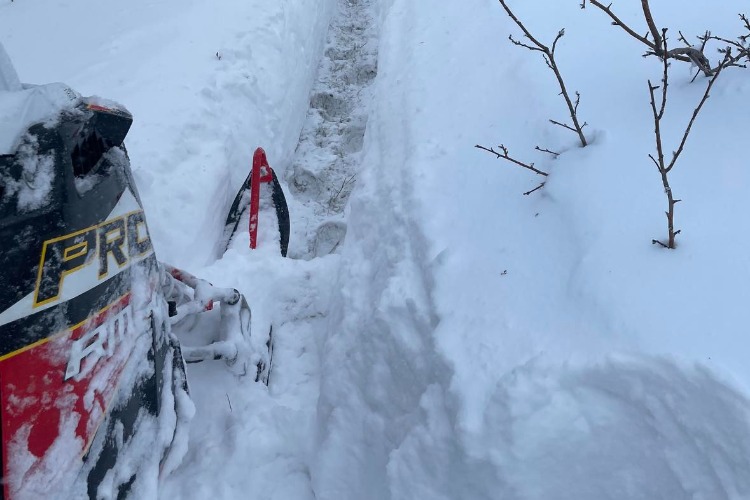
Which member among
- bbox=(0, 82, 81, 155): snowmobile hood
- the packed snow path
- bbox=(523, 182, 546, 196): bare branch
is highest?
bbox=(0, 82, 81, 155): snowmobile hood

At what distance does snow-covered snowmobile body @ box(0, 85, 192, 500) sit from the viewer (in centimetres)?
121

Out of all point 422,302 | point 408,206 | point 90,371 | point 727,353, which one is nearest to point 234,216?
point 408,206

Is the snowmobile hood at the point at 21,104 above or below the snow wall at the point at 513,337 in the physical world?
above

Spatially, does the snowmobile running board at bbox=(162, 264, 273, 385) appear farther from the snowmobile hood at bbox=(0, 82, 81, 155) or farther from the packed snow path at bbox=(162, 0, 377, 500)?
the snowmobile hood at bbox=(0, 82, 81, 155)

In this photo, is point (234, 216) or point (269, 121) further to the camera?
point (269, 121)

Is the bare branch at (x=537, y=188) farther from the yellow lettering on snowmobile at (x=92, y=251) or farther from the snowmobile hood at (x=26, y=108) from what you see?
the snowmobile hood at (x=26, y=108)

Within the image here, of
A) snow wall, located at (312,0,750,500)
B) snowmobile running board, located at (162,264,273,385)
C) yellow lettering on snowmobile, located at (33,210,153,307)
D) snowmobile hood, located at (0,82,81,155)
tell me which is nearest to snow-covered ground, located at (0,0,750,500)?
snow wall, located at (312,0,750,500)

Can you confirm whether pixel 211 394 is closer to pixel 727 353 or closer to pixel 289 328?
pixel 289 328

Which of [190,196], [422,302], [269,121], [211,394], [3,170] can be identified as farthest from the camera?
[269,121]

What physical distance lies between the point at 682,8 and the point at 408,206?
183 centimetres

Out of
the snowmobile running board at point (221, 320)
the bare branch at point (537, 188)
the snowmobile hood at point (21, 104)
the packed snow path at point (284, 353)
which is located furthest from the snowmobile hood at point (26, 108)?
the bare branch at point (537, 188)

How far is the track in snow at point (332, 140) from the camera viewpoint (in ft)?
12.1

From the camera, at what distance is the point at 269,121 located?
13.3 feet

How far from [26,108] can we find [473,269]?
1451mm
